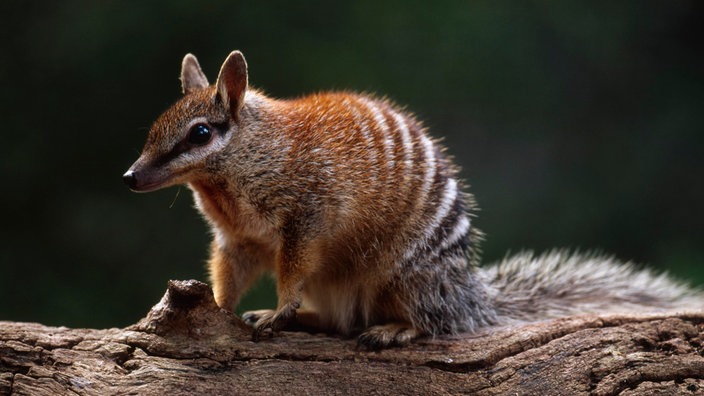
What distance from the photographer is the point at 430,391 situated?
298 cm

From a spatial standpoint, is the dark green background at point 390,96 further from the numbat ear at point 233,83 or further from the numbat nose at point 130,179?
the numbat nose at point 130,179

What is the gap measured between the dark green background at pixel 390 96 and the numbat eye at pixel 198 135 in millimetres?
1735

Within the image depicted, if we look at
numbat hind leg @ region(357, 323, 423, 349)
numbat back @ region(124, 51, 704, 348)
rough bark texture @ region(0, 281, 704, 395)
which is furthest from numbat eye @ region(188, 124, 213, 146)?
numbat hind leg @ region(357, 323, 423, 349)

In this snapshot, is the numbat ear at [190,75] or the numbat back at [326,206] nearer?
the numbat back at [326,206]

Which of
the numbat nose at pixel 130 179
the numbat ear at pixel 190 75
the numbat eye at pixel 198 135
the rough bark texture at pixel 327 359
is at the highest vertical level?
the numbat ear at pixel 190 75

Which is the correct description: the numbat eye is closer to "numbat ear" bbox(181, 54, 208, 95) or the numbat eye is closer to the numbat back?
the numbat back

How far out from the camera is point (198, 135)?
3104mm

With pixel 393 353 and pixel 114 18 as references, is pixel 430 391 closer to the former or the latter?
pixel 393 353

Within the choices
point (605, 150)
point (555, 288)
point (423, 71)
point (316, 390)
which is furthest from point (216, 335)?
point (605, 150)

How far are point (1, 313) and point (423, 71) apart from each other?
341 centimetres

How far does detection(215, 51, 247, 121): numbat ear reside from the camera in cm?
318

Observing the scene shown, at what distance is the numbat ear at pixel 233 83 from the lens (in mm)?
3178

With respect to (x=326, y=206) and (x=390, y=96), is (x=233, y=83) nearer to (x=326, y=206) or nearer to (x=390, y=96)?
(x=326, y=206)

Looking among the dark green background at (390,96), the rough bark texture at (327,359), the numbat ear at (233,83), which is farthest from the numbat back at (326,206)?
the dark green background at (390,96)
